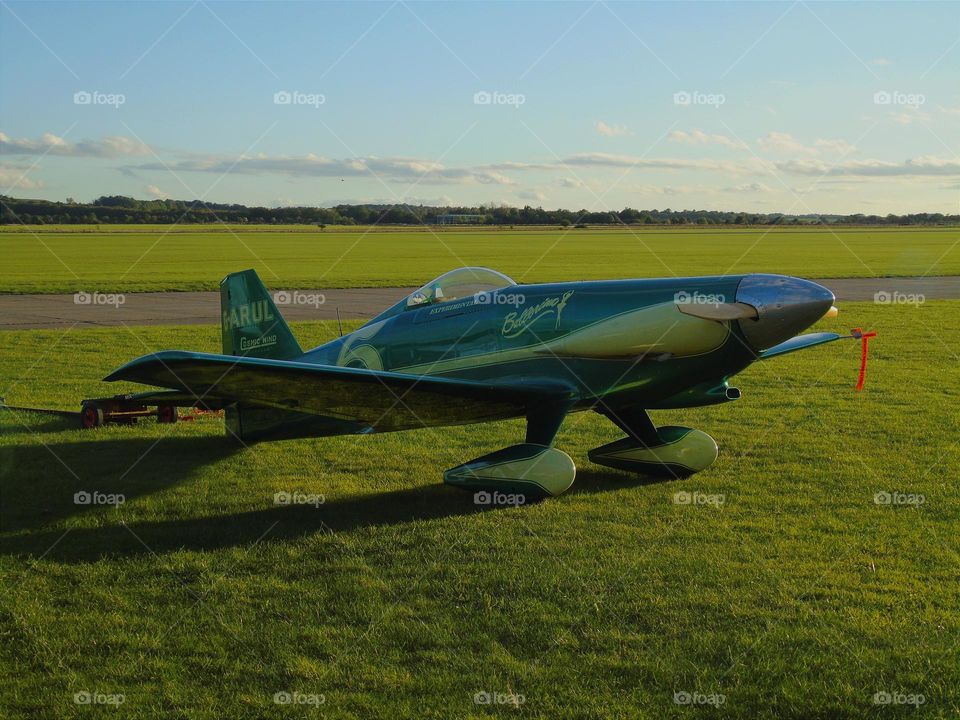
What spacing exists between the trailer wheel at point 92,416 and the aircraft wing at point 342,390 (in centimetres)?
362

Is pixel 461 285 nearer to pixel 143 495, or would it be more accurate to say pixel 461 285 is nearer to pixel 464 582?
pixel 143 495

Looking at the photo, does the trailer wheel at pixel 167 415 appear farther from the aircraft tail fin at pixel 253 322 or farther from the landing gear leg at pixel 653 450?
the landing gear leg at pixel 653 450

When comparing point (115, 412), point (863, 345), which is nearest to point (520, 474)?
point (115, 412)

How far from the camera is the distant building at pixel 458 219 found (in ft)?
495

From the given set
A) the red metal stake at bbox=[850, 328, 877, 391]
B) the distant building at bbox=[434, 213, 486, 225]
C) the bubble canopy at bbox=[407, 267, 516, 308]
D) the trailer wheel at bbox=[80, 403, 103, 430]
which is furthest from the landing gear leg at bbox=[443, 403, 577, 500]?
the distant building at bbox=[434, 213, 486, 225]

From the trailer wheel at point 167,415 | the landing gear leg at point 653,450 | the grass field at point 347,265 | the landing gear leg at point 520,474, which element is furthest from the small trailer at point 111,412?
the grass field at point 347,265

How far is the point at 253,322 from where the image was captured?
32.7 feet

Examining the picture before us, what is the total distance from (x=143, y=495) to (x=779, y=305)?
573 centimetres

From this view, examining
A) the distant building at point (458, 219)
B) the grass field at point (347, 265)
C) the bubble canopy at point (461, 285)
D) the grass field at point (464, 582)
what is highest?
the distant building at point (458, 219)

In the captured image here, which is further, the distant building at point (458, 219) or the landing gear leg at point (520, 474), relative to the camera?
the distant building at point (458, 219)

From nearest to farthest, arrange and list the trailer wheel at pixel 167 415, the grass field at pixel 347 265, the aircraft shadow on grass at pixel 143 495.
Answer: the aircraft shadow on grass at pixel 143 495
the trailer wheel at pixel 167 415
the grass field at pixel 347 265

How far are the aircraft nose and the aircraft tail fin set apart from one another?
4.99 metres

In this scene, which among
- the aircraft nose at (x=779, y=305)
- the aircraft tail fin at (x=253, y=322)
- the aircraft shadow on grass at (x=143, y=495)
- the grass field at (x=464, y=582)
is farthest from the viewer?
the aircraft tail fin at (x=253, y=322)

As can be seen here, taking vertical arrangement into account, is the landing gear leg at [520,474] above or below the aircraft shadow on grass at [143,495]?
above
